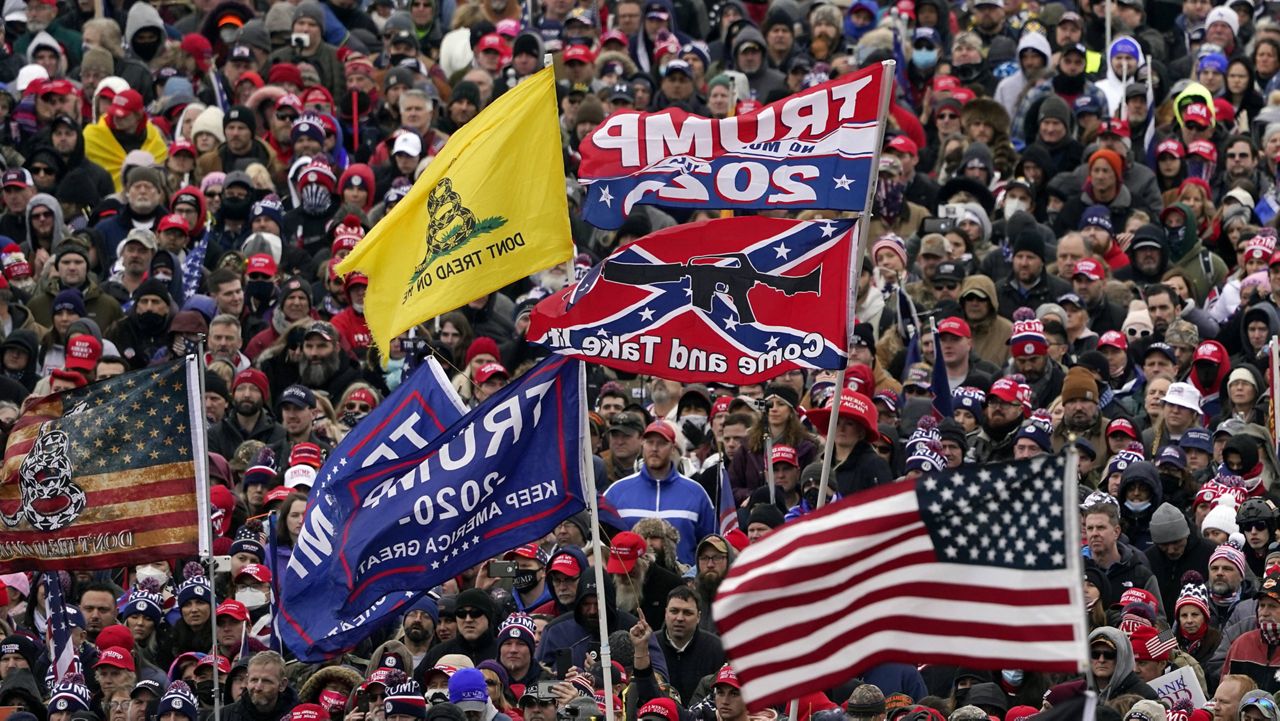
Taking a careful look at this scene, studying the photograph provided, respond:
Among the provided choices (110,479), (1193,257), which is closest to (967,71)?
(1193,257)

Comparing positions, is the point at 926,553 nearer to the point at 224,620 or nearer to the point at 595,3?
the point at 224,620

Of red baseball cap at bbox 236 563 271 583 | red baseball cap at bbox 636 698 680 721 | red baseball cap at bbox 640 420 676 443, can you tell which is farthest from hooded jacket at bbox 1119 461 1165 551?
red baseball cap at bbox 236 563 271 583

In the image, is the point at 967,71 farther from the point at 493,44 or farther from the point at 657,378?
the point at 657,378

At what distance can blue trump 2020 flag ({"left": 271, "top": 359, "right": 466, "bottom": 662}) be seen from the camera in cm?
1731

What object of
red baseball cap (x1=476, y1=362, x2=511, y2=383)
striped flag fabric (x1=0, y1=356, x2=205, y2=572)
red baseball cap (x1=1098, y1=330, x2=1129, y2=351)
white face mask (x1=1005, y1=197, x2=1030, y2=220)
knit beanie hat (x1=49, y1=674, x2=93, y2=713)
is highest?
striped flag fabric (x1=0, y1=356, x2=205, y2=572)

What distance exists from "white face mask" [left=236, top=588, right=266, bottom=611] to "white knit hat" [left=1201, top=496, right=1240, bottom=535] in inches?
244

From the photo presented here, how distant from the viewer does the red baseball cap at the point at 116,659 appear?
20.4 metres

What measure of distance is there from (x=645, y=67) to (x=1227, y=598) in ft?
42.1

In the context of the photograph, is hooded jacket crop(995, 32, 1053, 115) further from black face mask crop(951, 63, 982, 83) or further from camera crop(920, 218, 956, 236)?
camera crop(920, 218, 956, 236)

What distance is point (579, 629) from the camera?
20.2 metres

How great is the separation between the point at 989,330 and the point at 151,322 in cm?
663

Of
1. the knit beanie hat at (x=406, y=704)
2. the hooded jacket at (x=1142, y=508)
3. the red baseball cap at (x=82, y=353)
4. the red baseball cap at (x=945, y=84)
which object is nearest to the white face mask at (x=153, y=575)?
the red baseball cap at (x=82, y=353)

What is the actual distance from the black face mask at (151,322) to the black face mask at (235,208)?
2252mm

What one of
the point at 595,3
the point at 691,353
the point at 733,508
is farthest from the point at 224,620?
the point at 595,3
